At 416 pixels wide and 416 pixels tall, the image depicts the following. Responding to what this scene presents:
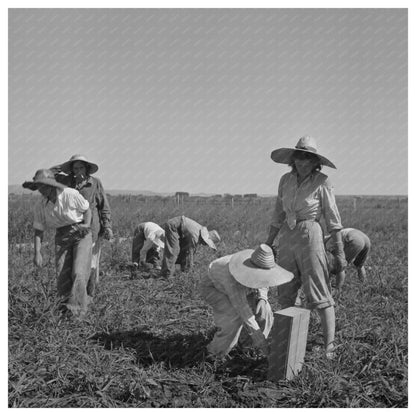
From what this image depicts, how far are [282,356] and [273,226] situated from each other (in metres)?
1.01

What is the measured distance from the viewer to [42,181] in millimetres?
3494

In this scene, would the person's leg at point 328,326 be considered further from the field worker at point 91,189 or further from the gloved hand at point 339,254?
the field worker at point 91,189

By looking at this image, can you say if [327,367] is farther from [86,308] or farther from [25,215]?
[25,215]

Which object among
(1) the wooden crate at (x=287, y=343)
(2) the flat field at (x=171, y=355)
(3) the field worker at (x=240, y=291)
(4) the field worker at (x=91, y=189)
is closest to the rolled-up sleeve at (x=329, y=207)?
(3) the field worker at (x=240, y=291)

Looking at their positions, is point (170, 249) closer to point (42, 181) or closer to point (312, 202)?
point (42, 181)

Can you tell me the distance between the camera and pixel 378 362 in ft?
9.45

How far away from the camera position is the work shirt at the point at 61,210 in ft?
11.8

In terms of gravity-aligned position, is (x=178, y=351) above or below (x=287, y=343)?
below

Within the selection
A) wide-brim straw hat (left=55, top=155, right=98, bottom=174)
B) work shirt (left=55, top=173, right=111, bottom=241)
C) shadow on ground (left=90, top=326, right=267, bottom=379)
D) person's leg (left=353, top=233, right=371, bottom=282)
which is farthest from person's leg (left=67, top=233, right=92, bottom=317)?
person's leg (left=353, top=233, right=371, bottom=282)

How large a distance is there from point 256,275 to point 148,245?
12.0 ft

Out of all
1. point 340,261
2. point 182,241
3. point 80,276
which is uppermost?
point 340,261

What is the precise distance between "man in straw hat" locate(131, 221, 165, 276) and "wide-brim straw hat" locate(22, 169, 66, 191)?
8.21ft

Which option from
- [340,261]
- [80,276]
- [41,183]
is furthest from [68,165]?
[340,261]

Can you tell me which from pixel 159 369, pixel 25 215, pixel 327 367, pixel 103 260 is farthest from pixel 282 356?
pixel 25 215
